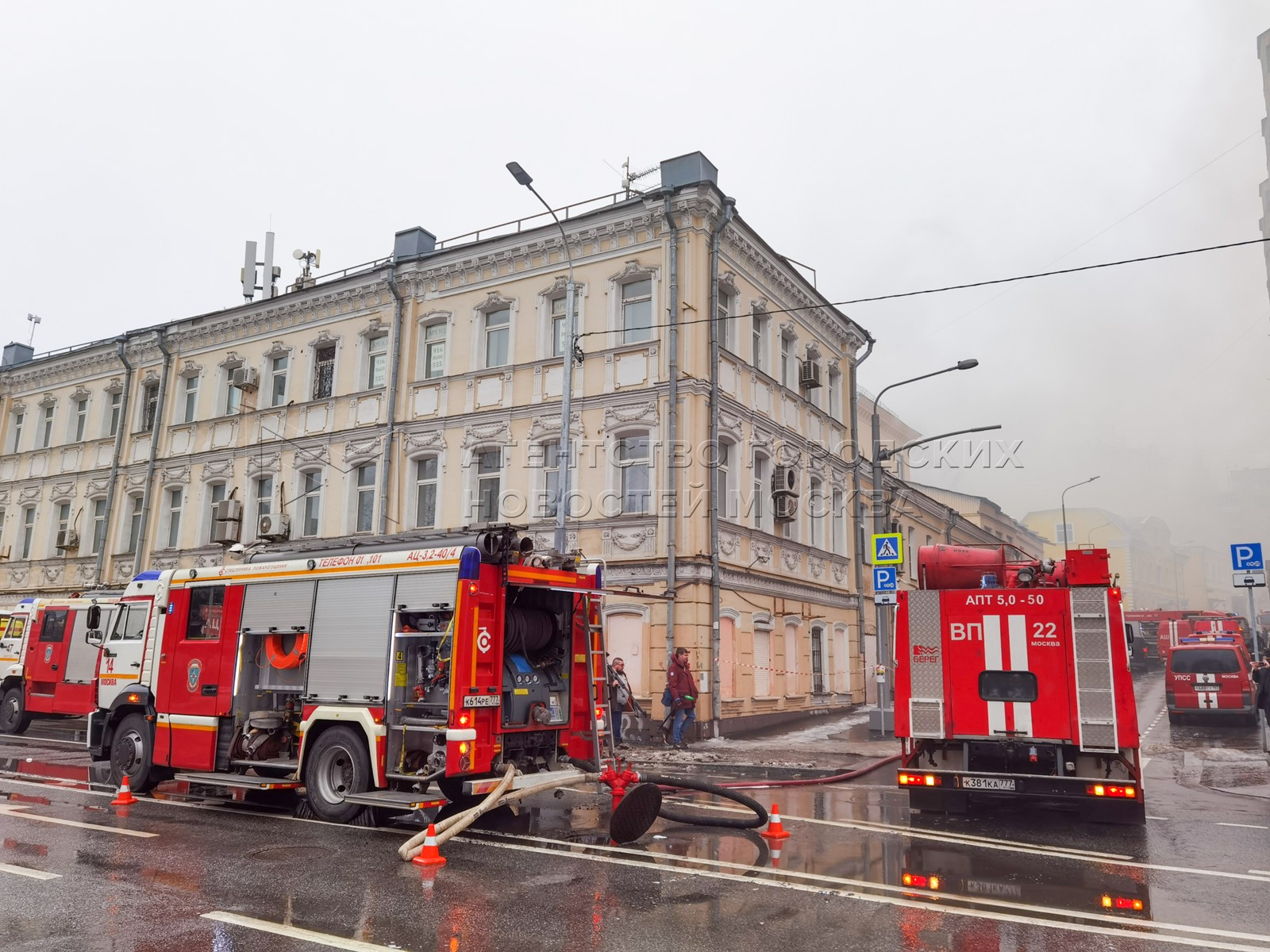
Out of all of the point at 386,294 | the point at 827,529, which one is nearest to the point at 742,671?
the point at 827,529

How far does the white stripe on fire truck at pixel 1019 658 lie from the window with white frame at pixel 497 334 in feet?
49.4

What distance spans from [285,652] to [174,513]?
2036 centimetres

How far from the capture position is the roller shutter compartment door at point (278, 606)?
10664 mm

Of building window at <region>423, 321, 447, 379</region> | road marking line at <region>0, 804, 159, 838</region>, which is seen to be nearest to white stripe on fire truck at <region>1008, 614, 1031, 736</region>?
road marking line at <region>0, 804, 159, 838</region>

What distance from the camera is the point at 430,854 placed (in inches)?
300

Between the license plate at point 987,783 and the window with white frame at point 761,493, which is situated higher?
the window with white frame at point 761,493

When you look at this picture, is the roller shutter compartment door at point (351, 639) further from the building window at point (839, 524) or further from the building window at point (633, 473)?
the building window at point (839, 524)

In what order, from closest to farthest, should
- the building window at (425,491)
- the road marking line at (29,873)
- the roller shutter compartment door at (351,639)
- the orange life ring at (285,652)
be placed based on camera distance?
the road marking line at (29,873) → the roller shutter compartment door at (351,639) → the orange life ring at (285,652) → the building window at (425,491)

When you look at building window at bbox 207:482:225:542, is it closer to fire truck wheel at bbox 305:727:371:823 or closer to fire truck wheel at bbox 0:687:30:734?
fire truck wheel at bbox 0:687:30:734

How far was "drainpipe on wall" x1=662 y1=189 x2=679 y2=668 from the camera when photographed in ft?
61.7

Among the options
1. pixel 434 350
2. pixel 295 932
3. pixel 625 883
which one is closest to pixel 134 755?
pixel 295 932

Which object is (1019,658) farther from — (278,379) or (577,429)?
(278,379)

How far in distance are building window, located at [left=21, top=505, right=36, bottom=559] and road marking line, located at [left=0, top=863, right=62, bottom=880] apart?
29.2m

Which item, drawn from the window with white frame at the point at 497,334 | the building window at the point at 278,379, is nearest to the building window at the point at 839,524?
the window with white frame at the point at 497,334
